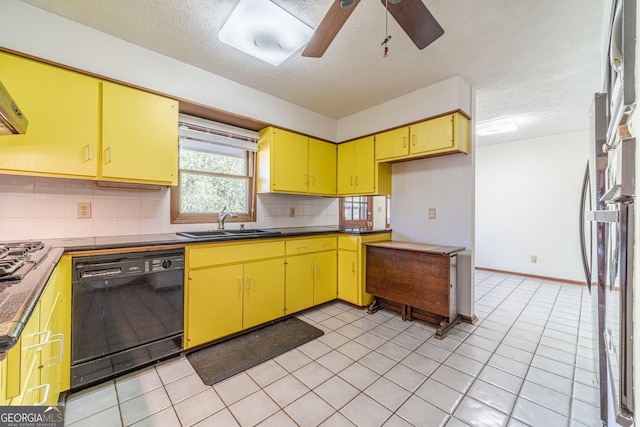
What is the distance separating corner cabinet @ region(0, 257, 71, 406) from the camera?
0.74 m

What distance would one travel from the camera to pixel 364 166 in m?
3.29

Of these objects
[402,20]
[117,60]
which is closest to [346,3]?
[402,20]

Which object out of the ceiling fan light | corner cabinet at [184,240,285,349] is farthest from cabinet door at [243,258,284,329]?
the ceiling fan light

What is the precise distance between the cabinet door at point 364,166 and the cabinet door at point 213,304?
1804mm

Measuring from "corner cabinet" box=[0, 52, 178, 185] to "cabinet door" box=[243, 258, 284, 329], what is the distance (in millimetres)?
1073

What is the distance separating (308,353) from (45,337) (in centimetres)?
161

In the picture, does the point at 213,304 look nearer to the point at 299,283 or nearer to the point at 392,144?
the point at 299,283

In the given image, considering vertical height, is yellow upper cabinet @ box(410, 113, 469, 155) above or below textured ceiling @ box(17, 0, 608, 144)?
below

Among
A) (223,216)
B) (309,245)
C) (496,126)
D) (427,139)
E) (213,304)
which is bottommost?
(213,304)

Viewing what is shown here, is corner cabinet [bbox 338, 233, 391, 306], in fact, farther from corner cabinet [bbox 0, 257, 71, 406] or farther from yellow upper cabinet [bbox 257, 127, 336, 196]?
corner cabinet [bbox 0, 257, 71, 406]

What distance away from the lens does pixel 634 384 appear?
0.64m

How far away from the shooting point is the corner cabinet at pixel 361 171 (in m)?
3.20

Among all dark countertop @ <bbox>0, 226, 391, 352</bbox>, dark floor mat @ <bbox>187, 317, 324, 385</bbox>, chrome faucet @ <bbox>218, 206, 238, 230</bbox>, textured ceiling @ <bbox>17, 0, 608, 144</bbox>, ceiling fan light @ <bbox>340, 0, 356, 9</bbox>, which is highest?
textured ceiling @ <bbox>17, 0, 608, 144</bbox>

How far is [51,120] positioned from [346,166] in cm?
278
